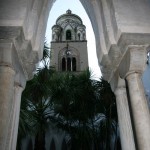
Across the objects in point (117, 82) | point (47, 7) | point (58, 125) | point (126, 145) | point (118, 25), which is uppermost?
point (58, 125)

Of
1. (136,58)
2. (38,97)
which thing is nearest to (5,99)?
(136,58)

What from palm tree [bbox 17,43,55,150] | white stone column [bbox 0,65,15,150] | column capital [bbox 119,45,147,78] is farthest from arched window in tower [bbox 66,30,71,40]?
white stone column [bbox 0,65,15,150]

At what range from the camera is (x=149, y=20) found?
136 inches

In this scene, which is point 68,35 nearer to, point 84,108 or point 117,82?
point 84,108

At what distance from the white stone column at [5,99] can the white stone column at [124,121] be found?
178cm

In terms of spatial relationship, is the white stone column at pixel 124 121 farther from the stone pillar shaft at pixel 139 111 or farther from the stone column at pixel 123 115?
the stone pillar shaft at pixel 139 111

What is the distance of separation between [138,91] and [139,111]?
0.94 ft

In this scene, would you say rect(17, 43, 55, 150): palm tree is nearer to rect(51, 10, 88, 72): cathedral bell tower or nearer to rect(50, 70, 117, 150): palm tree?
rect(50, 70, 117, 150): palm tree

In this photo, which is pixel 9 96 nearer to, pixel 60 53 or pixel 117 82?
pixel 117 82

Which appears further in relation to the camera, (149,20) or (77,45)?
(77,45)

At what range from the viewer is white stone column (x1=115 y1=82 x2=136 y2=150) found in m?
3.48

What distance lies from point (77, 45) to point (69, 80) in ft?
53.1

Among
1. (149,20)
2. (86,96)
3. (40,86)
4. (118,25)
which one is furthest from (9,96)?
(86,96)

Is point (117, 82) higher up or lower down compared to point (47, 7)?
lower down
